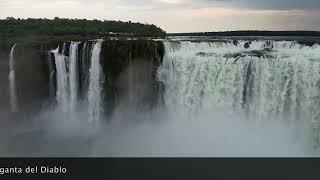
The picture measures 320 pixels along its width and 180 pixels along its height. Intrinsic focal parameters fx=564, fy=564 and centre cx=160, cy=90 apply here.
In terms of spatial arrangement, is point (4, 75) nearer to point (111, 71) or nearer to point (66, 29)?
point (66, 29)

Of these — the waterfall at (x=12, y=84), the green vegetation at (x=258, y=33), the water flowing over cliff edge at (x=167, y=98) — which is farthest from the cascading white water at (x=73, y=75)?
the green vegetation at (x=258, y=33)

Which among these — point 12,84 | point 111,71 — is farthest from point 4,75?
point 111,71

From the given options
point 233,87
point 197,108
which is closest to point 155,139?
point 197,108

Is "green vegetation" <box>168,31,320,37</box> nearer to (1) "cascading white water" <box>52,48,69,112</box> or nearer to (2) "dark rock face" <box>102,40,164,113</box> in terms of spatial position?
(2) "dark rock face" <box>102,40,164,113</box>

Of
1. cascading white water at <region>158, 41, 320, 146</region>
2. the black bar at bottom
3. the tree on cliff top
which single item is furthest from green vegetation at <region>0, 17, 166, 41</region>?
the black bar at bottom

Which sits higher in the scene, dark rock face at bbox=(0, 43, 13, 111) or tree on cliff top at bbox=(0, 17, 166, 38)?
tree on cliff top at bbox=(0, 17, 166, 38)

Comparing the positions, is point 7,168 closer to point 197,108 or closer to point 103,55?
point 103,55
